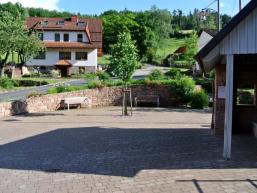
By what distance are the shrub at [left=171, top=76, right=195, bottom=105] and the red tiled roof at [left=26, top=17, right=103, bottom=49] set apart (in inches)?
1487

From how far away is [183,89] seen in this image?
29.8 metres

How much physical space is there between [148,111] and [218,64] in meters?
10.8

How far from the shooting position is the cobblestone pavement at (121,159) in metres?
9.86

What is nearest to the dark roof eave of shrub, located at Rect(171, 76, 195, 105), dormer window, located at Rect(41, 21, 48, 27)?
shrub, located at Rect(171, 76, 195, 105)

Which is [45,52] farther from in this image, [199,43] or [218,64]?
[218,64]

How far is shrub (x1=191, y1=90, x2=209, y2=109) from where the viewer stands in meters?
29.3

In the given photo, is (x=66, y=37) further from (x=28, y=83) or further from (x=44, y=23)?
(x=28, y=83)

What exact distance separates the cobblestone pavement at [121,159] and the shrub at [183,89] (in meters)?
8.24

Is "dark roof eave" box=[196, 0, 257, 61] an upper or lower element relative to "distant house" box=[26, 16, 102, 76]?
lower

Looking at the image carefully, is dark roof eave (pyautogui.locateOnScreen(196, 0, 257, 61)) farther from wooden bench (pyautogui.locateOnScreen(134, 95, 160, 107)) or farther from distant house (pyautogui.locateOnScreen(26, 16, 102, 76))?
distant house (pyautogui.locateOnScreen(26, 16, 102, 76))

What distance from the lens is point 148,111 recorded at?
27266 millimetres

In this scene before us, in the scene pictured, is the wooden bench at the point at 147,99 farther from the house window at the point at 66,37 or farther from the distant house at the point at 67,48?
the house window at the point at 66,37

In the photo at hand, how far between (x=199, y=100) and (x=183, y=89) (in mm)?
1231

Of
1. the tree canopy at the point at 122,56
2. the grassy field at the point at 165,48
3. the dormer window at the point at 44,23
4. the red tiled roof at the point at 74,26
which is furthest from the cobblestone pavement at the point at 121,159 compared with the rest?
the grassy field at the point at 165,48
